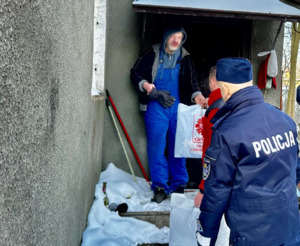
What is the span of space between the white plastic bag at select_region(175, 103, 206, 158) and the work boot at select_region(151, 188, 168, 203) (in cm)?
52

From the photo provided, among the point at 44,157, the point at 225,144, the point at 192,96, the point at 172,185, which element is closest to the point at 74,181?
the point at 44,157

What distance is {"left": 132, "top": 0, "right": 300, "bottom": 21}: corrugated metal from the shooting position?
153 inches

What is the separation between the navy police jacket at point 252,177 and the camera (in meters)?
1.71

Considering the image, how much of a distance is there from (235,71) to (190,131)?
2111 millimetres

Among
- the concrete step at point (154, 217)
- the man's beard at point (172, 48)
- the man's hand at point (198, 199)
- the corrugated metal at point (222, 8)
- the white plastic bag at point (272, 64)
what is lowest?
the concrete step at point (154, 217)

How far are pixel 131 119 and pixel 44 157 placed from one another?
342 cm

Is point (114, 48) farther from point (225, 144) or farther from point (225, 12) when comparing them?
point (225, 144)

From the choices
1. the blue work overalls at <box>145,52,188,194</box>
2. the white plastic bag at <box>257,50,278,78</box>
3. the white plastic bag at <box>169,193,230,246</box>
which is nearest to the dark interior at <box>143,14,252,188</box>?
the white plastic bag at <box>257,50,278,78</box>

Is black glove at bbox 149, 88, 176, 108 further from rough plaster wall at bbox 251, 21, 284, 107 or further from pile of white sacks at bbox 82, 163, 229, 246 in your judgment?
rough plaster wall at bbox 251, 21, 284, 107

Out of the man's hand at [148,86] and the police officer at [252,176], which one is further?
the man's hand at [148,86]

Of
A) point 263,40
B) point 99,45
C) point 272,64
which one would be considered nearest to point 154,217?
point 99,45

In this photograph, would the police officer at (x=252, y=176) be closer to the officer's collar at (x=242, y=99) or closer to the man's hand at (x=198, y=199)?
the officer's collar at (x=242, y=99)

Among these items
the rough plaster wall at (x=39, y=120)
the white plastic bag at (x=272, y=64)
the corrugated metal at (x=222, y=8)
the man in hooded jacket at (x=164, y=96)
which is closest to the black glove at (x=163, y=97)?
the man in hooded jacket at (x=164, y=96)

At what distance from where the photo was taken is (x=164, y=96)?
421 cm
